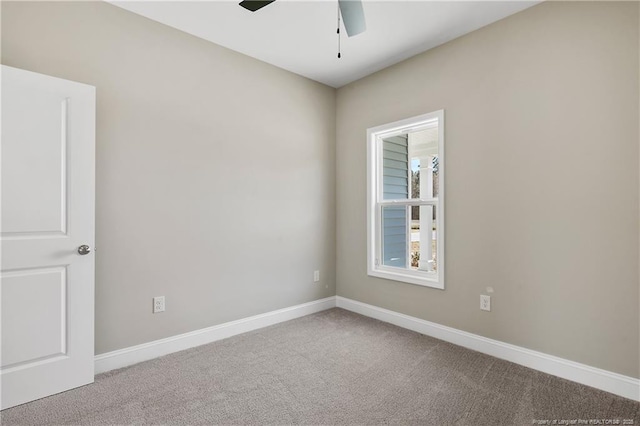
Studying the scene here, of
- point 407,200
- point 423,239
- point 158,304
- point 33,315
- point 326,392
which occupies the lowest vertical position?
point 326,392

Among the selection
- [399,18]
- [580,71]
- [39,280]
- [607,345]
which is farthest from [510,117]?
[39,280]

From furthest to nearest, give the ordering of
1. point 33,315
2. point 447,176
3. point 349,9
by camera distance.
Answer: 1. point 447,176
2. point 33,315
3. point 349,9

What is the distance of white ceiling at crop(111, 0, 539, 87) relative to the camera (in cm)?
241

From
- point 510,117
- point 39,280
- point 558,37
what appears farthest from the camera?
point 510,117

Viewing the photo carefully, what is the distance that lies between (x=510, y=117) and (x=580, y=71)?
0.48 m

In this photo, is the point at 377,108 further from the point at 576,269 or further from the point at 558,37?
the point at 576,269

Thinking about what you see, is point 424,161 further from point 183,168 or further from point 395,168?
point 183,168

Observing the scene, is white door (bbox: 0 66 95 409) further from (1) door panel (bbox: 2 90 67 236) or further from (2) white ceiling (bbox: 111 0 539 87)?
(2) white ceiling (bbox: 111 0 539 87)

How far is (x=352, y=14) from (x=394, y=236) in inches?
88.9

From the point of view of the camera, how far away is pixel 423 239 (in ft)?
10.8

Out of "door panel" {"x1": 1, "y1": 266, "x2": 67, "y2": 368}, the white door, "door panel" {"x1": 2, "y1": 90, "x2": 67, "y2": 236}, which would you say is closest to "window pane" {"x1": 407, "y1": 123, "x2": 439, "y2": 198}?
the white door

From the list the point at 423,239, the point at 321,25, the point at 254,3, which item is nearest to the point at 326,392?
the point at 423,239

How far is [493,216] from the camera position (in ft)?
8.64

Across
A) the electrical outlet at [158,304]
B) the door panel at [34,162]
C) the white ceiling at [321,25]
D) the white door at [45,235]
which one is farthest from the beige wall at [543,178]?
the door panel at [34,162]
